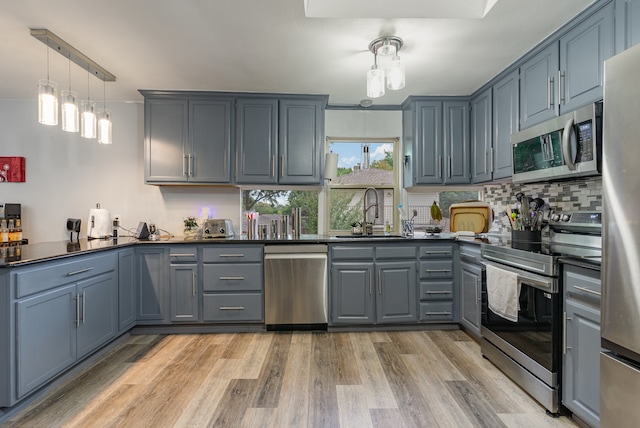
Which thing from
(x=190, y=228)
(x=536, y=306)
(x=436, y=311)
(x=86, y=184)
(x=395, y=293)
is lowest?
(x=436, y=311)

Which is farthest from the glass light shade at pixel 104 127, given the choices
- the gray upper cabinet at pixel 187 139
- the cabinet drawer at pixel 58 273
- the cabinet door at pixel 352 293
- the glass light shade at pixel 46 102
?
the cabinet door at pixel 352 293

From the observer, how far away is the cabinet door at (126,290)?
2.72 metres

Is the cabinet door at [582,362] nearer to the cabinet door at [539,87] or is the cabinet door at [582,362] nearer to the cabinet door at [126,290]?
the cabinet door at [539,87]

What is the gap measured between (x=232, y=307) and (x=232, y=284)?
0.71ft

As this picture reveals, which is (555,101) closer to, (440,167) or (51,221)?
(440,167)

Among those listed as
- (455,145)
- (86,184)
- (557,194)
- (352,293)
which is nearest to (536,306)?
(557,194)

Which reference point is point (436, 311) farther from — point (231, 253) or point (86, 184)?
point (86, 184)

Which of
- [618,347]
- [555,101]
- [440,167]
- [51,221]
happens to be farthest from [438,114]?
[51,221]

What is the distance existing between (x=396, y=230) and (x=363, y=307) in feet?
3.77

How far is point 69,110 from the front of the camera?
215cm

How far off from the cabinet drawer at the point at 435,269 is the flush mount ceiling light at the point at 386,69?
5.58ft

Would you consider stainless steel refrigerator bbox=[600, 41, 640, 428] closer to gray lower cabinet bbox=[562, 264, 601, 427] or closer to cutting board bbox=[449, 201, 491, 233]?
gray lower cabinet bbox=[562, 264, 601, 427]

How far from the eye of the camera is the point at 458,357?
2500 mm

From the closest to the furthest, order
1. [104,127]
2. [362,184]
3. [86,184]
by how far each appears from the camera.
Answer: [104,127] → [86,184] → [362,184]
